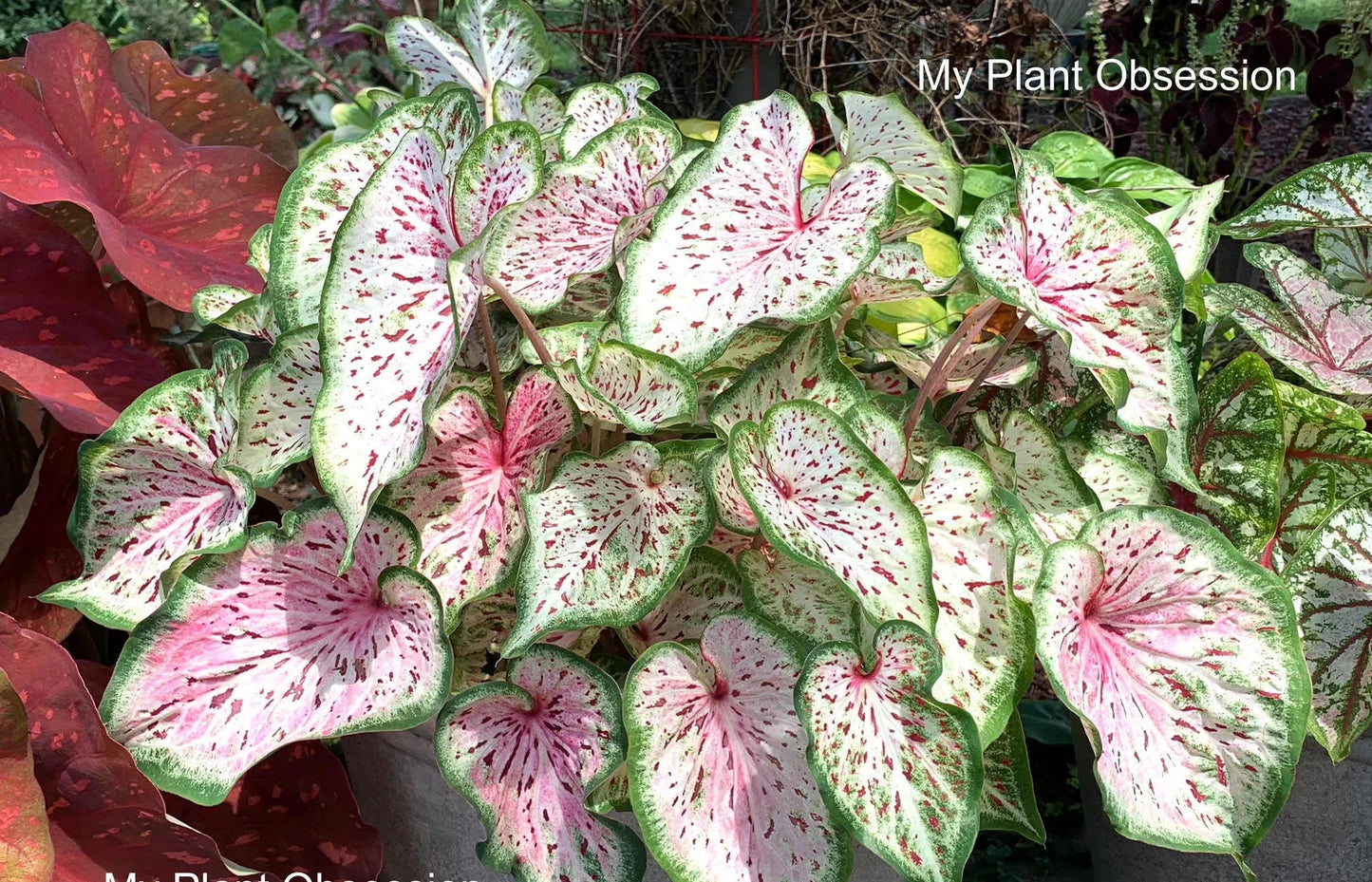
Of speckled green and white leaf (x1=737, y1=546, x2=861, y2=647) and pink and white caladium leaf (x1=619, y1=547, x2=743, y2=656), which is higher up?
speckled green and white leaf (x1=737, y1=546, x2=861, y2=647)

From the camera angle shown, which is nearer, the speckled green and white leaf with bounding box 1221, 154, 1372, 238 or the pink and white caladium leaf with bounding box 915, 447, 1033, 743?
the pink and white caladium leaf with bounding box 915, 447, 1033, 743

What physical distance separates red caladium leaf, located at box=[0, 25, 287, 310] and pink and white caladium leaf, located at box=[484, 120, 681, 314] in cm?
34

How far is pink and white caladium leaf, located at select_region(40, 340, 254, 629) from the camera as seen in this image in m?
0.64

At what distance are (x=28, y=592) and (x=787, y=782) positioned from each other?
621mm

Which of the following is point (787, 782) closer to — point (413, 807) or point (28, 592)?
point (413, 807)

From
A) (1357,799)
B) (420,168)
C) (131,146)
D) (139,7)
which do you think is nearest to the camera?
(420,168)

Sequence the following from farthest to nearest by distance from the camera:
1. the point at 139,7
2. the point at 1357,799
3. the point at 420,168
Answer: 1. the point at 139,7
2. the point at 1357,799
3. the point at 420,168

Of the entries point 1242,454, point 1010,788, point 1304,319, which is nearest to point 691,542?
point 1010,788

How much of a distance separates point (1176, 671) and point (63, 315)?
0.80 metres

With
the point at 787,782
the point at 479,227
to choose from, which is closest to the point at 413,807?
the point at 787,782

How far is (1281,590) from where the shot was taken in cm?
58

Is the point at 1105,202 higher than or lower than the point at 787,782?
higher

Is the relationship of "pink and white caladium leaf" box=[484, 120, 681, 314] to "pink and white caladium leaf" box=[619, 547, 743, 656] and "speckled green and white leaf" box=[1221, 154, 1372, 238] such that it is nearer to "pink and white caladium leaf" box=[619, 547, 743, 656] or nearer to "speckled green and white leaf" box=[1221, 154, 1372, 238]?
"pink and white caladium leaf" box=[619, 547, 743, 656]

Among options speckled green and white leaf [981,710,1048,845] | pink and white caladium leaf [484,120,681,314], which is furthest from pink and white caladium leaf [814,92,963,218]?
speckled green and white leaf [981,710,1048,845]
